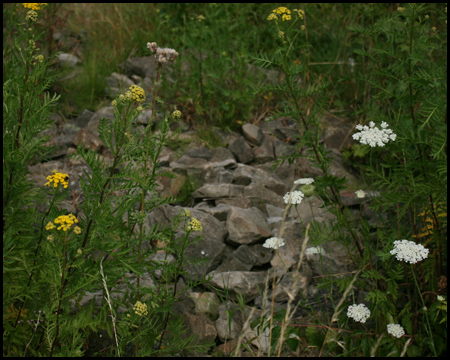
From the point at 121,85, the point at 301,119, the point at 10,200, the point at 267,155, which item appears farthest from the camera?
the point at 121,85

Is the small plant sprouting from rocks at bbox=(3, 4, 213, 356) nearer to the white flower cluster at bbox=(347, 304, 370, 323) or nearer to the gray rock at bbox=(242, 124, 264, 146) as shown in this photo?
the white flower cluster at bbox=(347, 304, 370, 323)

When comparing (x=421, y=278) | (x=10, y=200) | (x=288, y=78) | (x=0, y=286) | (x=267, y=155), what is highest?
(x=288, y=78)

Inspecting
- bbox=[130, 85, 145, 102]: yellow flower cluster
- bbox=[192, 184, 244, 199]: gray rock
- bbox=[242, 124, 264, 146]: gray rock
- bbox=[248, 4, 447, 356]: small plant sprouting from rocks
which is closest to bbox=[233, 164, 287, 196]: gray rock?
bbox=[192, 184, 244, 199]: gray rock

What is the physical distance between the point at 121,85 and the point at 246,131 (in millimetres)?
1647

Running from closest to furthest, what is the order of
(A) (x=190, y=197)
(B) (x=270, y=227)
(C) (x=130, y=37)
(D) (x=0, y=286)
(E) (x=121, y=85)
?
(D) (x=0, y=286), (B) (x=270, y=227), (A) (x=190, y=197), (E) (x=121, y=85), (C) (x=130, y=37)

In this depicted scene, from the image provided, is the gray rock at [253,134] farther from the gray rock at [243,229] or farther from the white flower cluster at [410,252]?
the white flower cluster at [410,252]

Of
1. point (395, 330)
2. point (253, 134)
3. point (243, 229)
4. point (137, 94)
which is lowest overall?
point (253, 134)

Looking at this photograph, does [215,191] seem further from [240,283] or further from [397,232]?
[397,232]

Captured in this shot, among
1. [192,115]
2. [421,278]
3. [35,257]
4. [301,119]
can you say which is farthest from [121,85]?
[421,278]

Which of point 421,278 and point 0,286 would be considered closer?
point 0,286

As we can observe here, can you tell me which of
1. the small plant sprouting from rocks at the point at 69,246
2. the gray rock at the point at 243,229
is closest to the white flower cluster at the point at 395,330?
the small plant sprouting from rocks at the point at 69,246

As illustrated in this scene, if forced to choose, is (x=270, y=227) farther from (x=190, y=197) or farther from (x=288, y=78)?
(x=288, y=78)

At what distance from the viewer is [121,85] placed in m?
5.23

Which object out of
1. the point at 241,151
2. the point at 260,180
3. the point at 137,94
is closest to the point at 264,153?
the point at 241,151
